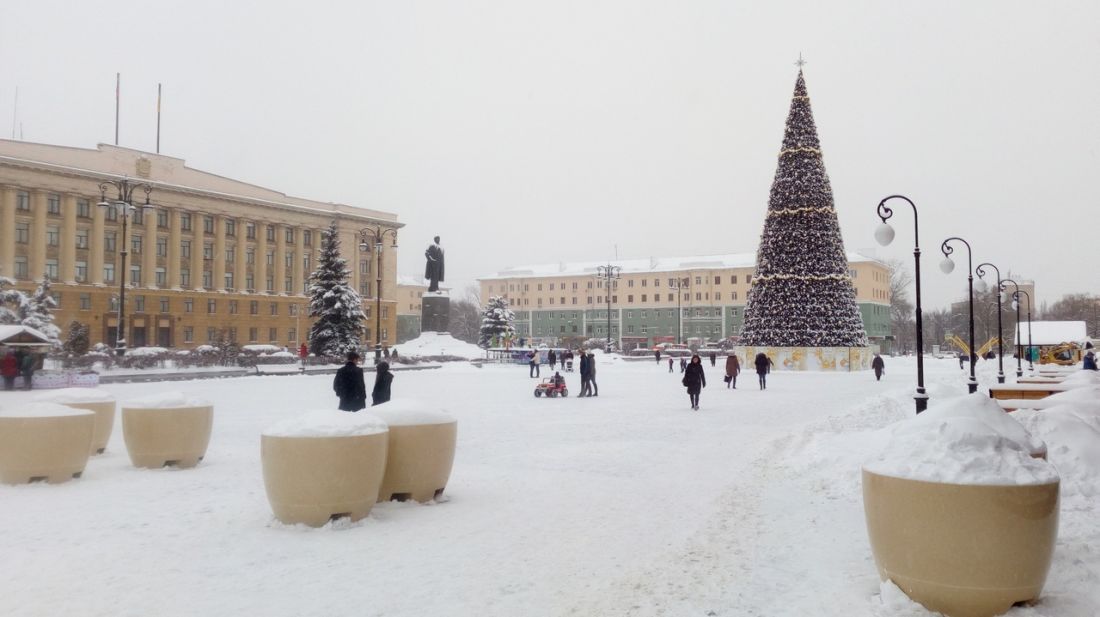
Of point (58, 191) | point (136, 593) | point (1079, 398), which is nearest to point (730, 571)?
point (136, 593)

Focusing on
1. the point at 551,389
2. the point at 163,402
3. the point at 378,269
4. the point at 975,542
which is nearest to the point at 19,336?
the point at 378,269

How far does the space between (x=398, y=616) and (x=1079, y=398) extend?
12176mm

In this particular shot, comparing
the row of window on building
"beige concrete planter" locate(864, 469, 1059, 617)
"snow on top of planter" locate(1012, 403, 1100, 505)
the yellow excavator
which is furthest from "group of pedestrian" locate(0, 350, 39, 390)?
the yellow excavator

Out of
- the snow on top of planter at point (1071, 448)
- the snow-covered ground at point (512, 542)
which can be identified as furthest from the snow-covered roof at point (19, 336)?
the snow on top of planter at point (1071, 448)

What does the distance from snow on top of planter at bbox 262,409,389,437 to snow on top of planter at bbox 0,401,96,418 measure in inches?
149

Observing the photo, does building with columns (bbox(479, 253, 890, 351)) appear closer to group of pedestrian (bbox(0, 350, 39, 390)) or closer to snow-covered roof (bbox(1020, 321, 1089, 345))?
snow-covered roof (bbox(1020, 321, 1089, 345))

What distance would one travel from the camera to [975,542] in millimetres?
4691

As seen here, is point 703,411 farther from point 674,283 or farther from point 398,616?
point 674,283

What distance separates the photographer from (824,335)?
42156 millimetres

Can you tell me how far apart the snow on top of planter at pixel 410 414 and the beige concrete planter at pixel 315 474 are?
96cm

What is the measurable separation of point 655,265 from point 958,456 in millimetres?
117284

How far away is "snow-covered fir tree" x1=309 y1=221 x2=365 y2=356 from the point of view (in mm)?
49250

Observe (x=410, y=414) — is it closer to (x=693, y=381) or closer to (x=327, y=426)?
(x=327, y=426)

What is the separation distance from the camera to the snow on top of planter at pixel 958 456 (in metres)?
4.80
